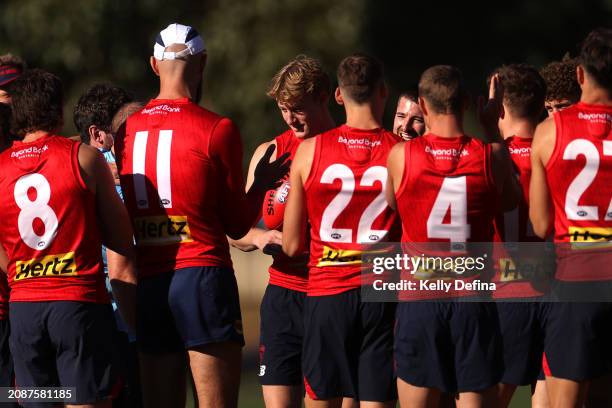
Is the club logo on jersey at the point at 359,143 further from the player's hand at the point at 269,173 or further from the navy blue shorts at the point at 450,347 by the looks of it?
the navy blue shorts at the point at 450,347

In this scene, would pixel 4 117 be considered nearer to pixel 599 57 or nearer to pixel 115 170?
pixel 115 170

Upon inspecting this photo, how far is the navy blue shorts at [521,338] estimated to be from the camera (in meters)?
7.70

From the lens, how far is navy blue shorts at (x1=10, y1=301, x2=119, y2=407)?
6.98 meters

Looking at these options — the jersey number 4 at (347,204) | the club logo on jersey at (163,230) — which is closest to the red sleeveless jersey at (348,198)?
the jersey number 4 at (347,204)

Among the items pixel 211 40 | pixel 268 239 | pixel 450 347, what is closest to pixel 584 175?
pixel 450 347

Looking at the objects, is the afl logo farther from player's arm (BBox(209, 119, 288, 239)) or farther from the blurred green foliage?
the blurred green foliage

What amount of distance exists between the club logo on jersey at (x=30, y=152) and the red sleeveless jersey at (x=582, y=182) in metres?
2.74

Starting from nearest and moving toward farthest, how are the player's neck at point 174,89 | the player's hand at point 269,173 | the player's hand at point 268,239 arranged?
the player's neck at point 174,89 → the player's hand at point 269,173 → the player's hand at point 268,239

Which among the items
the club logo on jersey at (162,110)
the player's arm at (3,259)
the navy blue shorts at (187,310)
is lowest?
the navy blue shorts at (187,310)

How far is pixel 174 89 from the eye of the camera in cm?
738

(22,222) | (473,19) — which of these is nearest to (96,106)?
(22,222)

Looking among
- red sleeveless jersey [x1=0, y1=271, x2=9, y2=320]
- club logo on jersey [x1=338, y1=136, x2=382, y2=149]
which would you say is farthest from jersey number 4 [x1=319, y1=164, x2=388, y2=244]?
red sleeveless jersey [x1=0, y1=271, x2=9, y2=320]

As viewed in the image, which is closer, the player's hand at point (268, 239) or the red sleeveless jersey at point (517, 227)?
the red sleeveless jersey at point (517, 227)

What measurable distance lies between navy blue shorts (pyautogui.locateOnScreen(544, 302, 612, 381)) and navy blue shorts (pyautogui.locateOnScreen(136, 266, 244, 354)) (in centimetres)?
178
